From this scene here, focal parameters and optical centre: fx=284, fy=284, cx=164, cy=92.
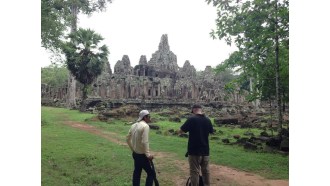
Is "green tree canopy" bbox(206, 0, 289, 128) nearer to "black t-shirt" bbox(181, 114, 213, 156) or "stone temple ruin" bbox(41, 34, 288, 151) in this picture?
"black t-shirt" bbox(181, 114, 213, 156)

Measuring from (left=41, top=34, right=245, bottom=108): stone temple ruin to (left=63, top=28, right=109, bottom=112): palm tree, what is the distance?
2590 millimetres

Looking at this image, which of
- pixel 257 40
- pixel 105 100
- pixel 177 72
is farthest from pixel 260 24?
pixel 177 72

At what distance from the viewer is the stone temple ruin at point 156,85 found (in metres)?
→ 25.0

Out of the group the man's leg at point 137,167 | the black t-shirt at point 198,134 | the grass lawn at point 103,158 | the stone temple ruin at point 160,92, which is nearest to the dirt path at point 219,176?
the grass lawn at point 103,158

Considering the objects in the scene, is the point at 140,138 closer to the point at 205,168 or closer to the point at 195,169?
the point at 195,169

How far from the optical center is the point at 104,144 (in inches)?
387

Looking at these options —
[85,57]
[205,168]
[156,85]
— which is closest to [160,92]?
[156,85]

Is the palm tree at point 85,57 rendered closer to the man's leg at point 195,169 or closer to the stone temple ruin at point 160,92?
the stone temple ruin at point 160,92

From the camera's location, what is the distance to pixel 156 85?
28.8 m

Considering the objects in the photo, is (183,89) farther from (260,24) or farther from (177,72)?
(260,24)

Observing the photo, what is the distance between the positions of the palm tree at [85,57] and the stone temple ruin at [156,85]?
2590mm

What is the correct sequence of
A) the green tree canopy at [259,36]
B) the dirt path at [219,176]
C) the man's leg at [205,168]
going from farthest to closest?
1. the green tree canopy at [259,36]
2. the dirt path at [219,176]
3. the man's leg at [205,168]

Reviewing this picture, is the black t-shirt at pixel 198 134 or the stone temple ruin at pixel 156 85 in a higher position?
the stone temple ruin at pixel 156 85

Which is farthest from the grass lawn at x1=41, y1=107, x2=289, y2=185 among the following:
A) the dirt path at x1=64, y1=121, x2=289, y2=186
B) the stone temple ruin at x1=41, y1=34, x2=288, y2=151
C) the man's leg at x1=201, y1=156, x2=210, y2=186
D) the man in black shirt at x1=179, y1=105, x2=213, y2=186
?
the stone temple ruin at x1=41, y1=34, x2=288, y2=151
